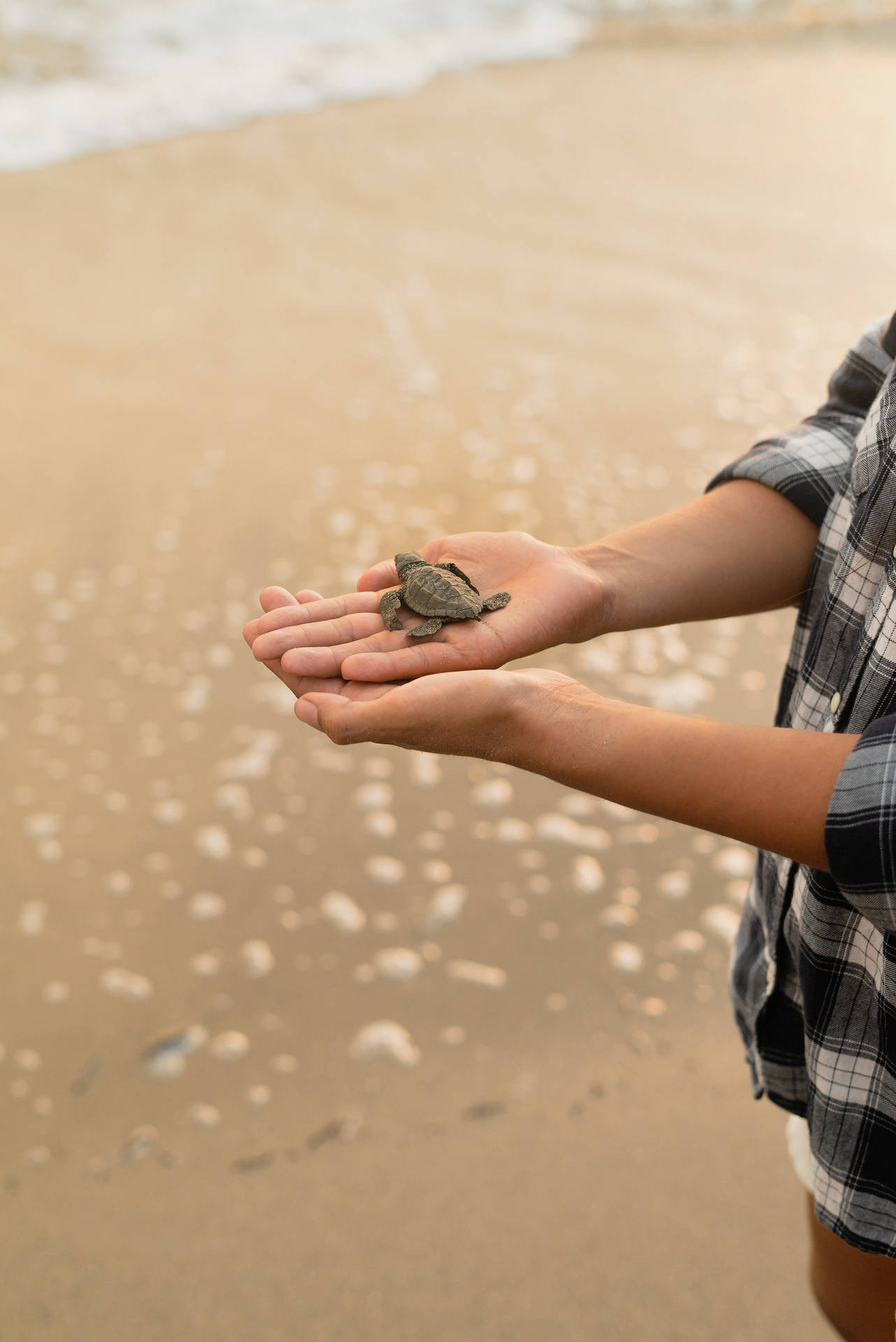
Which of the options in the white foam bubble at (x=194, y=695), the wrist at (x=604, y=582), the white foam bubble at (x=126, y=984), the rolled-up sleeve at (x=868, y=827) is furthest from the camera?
the white foam bubble at (x=194, y=695)

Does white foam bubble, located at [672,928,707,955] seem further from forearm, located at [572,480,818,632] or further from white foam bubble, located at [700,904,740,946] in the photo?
forearm, located at [572,480,818,632]

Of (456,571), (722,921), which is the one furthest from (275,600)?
(722,921)

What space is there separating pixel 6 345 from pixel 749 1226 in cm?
472

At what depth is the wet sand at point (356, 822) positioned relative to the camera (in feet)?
6.57

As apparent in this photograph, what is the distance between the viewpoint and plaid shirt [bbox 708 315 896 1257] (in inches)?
41.7

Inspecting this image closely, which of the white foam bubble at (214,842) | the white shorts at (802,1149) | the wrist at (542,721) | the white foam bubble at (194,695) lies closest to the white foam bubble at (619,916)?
the white shorts at (802,1149)

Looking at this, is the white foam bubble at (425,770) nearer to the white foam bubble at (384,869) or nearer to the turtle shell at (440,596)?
the white foam bubble at (384,869)

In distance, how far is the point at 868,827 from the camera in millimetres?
1025

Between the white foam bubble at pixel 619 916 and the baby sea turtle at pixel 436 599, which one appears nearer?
the baby sea turtle at pixel 436 599

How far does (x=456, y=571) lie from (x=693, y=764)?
29.4 inches

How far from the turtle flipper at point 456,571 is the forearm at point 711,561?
23 centimetres

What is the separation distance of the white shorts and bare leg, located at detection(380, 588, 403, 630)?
111cm

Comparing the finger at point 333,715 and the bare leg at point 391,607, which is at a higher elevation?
the bare leg at point 391,607

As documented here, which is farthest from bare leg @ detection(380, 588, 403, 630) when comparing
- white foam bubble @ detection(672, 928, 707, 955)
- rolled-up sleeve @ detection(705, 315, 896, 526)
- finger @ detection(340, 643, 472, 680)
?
white foam bubble @ detection(672, 928, 707, 955)
